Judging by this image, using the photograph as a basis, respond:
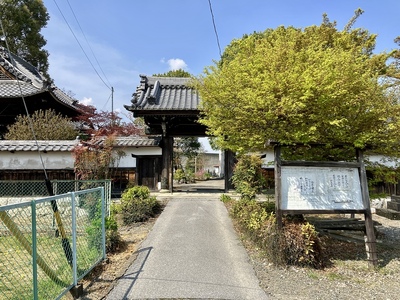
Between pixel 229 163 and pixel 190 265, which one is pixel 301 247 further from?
pixel 229 163

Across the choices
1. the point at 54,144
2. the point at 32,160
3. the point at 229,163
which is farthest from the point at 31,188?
the point at 229,163

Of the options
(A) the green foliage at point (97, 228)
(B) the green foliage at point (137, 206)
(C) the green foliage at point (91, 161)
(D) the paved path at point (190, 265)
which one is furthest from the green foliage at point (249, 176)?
(C) the green foliage at point (91, 161)

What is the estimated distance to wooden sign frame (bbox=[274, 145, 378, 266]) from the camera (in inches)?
200

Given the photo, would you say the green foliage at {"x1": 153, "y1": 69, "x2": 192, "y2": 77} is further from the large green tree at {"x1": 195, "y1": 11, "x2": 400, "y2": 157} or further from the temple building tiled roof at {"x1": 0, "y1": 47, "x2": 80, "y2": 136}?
the large green tree at {"x1": 195, "y1": 11, "x2": 400, "y2": 157}

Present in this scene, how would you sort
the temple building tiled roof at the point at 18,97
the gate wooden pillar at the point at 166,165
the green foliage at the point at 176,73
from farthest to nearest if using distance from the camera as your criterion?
the green foliage at the point at 176,73 < the temple building tiled roof at the point at 18,97 < the gate wooden pillar at the point at 166,165

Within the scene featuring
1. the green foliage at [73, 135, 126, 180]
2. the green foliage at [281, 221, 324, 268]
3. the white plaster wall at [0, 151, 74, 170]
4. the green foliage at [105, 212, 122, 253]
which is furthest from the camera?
the white plaster wall at [0, 151, 74, 170]

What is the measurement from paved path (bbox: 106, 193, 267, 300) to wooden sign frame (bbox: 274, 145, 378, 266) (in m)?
1.36

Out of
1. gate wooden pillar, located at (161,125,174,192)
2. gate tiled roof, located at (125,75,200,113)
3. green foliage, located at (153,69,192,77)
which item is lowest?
gate wooden pillar, located at (161,125,174,192)

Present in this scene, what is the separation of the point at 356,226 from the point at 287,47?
380 centimetres

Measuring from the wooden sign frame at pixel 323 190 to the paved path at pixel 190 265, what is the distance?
4.47 ft

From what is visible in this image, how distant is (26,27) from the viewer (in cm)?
2405

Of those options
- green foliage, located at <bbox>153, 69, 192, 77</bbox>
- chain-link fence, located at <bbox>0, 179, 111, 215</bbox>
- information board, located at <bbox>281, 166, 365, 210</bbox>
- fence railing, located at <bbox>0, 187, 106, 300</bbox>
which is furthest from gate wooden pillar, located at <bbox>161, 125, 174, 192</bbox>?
green foliage, located at <bbox>153, 69, 192, 77</bbox>

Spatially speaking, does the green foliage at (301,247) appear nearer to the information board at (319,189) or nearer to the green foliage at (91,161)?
the information board at (319,189)

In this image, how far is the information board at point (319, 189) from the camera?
5113 millimetres
